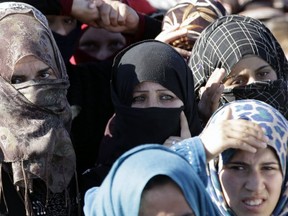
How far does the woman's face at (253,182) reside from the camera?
10.5 feet

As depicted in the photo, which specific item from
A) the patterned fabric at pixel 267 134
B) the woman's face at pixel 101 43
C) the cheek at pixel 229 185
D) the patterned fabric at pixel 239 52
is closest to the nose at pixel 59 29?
the woman's face at pixel 101 43

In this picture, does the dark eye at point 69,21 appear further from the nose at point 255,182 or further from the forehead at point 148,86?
the nose at point 255,182

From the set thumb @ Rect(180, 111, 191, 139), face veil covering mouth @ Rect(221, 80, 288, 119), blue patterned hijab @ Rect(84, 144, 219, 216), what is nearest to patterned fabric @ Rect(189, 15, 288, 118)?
face veil covering mouth @ Rect(221, 80, 288, 119)

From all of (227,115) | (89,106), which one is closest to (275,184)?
(227,115)

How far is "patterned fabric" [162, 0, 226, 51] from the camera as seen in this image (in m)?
4.45

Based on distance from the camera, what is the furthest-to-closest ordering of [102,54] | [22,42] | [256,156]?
[102,54]
[22,42]
[256,156]

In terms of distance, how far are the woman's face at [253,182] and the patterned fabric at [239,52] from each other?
85 centimetres

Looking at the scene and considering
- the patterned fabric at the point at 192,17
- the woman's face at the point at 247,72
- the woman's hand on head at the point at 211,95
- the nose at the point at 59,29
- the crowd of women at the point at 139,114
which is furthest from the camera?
the patterned fabric at the point at 192,17

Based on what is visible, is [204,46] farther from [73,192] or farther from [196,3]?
[73,192]

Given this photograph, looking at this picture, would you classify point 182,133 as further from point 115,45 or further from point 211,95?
point 115,45

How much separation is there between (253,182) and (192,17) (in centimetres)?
151

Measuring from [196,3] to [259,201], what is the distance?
160 centimetres

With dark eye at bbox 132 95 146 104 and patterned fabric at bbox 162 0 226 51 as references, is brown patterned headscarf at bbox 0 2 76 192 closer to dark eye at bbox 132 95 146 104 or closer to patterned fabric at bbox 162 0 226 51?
dark eye at bbox 132 95 146 104

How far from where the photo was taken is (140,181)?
2648 millimetres
